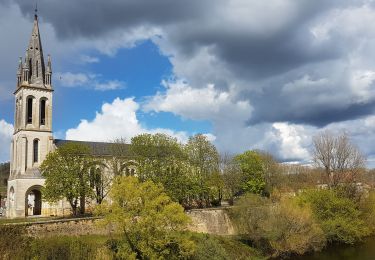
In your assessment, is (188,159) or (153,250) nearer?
(153,250)

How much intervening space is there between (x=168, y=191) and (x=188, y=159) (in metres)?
8.39

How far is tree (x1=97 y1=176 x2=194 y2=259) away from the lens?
104 feet

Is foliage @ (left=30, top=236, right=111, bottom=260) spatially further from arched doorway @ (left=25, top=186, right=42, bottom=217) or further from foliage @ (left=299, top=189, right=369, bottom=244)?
arched doorway @ (left=25, top=186, right=42, bottom=217)

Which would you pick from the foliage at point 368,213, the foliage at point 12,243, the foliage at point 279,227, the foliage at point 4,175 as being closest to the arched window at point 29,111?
the foliage at point 12,243

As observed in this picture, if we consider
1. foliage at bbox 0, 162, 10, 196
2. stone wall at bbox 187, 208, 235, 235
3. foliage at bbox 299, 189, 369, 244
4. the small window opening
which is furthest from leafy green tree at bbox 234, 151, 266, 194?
foliage at bbox 0, 162, 10, 196

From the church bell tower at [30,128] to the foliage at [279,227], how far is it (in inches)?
1220

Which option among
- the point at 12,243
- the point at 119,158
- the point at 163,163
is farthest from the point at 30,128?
the point at 12,243

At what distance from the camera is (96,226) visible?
127 feet

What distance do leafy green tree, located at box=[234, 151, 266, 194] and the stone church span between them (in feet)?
77.6

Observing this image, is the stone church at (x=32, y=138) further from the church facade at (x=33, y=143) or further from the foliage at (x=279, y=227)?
the foliage at (x=279, y=227)

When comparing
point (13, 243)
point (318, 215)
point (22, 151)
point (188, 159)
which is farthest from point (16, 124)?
point (318, 215)

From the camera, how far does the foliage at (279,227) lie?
1718 inches

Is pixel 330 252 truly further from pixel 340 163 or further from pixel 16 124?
pixel 16 124

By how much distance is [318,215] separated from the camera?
50781 mm
